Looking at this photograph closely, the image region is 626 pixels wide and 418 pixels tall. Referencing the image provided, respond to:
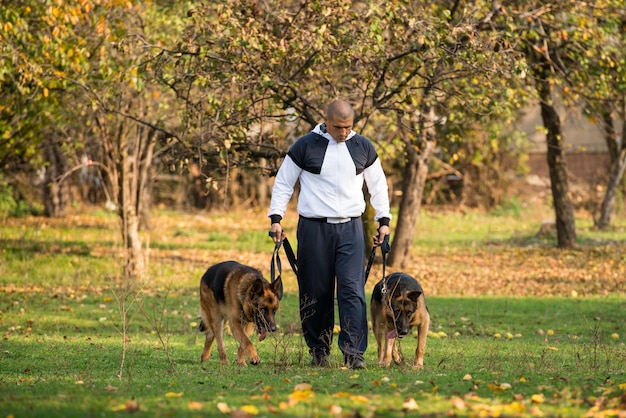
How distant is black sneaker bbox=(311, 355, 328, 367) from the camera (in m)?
9.22

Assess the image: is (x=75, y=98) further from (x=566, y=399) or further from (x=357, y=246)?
(x=566, y=399)

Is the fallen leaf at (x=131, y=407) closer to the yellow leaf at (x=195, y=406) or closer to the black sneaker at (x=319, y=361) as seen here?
the yellow leaf at (x=195, y=406)

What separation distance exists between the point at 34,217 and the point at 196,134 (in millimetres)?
18722

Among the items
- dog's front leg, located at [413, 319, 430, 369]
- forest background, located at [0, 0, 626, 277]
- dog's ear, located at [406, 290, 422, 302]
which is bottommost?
dog's front leg, located at [413, 319, 430, 369]

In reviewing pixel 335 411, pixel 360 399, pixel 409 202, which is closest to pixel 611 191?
pixel 409 202

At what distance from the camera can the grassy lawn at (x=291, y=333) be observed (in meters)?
6.43

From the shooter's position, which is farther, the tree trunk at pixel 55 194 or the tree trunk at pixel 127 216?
the tree trunk at pixel 55 194

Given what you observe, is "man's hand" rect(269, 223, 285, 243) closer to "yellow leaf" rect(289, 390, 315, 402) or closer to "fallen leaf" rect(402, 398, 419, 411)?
"yellow leaf" rect(289, 390, 315, 402)

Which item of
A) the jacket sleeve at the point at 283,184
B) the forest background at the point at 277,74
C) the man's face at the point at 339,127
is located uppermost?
the forest background at the point at 277,74

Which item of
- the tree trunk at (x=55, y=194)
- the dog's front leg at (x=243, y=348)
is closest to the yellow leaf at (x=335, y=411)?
the dog's front leg at (x=243, y=348)

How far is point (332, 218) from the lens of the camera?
9.02m

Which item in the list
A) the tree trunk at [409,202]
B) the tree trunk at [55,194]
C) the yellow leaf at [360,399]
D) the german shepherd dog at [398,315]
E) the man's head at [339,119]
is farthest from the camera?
the tree trunk at [55,194]

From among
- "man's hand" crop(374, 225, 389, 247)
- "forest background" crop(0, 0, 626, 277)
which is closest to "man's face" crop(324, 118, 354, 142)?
"man's hand" crop(374, 225, 389, 247)

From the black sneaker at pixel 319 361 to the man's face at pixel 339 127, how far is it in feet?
6.70
